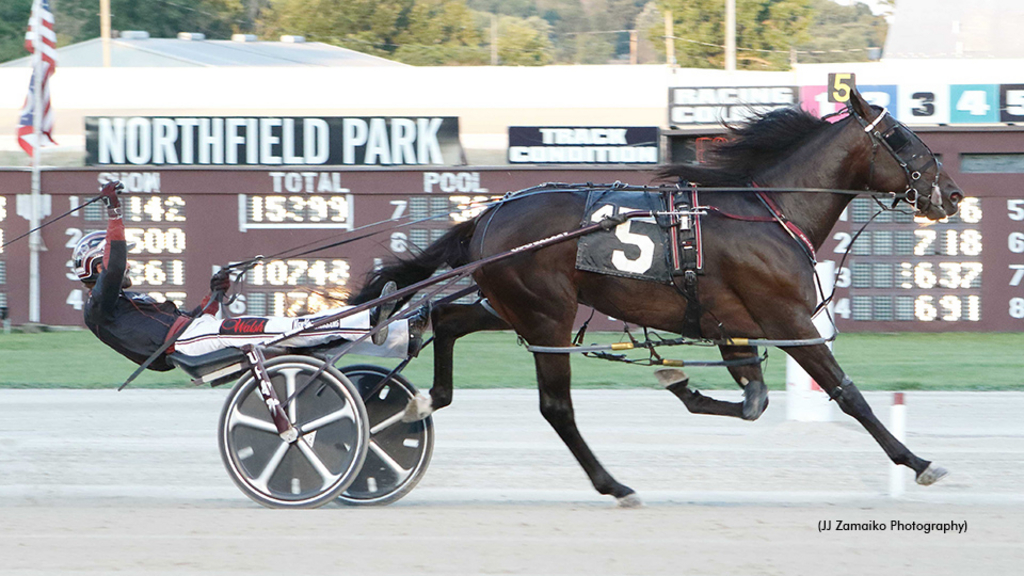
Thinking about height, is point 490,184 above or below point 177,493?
above

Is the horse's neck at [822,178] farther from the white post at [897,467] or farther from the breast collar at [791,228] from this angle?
the white post at [897,467]

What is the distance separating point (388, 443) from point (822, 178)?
2.49 metres

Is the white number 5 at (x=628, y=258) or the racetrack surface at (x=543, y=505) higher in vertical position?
the white number 5 at (x=628, y=258)

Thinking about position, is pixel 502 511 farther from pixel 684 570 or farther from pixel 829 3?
pixel 829 3

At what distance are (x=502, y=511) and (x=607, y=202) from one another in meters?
1.56

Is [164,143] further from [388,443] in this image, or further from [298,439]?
[298,439]

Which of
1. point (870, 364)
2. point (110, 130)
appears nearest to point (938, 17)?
point (870, 364)

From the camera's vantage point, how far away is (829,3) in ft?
284

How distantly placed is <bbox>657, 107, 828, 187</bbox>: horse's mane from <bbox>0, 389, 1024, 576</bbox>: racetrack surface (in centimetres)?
159

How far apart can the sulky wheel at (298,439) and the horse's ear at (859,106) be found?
2.77 meters

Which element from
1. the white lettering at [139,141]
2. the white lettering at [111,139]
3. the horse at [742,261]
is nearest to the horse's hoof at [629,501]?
the horse at [742,261]

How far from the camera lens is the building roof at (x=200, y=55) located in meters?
26.5

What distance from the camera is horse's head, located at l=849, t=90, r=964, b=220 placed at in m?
5.83

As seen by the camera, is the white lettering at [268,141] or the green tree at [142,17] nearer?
the white lettering at [268,141]
